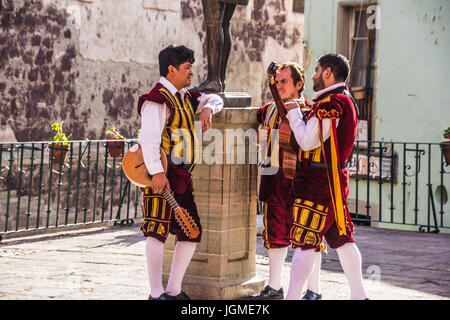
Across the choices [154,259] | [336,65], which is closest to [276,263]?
[154,259]

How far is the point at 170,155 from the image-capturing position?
17.7ft

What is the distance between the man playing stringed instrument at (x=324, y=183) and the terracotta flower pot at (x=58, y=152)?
15.5 ft

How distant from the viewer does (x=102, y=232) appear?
31.4 ft

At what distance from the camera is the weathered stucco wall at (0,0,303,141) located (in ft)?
36.8

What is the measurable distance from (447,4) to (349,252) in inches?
389

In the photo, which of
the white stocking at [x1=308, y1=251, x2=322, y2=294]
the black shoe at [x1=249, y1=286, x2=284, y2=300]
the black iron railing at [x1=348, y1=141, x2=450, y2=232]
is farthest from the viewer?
the black iron railing at [x1=348, y1=141, x2=450, y2=232]

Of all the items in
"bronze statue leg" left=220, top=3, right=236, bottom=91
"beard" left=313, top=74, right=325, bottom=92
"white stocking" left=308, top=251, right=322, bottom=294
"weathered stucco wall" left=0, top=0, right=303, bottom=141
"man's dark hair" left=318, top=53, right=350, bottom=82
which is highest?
"weathered stucco wall" left=0, top=0, right=303, bottom=141

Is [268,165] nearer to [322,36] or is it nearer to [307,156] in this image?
[307,156]

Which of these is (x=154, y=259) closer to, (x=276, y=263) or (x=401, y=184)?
(x=276, y=263)

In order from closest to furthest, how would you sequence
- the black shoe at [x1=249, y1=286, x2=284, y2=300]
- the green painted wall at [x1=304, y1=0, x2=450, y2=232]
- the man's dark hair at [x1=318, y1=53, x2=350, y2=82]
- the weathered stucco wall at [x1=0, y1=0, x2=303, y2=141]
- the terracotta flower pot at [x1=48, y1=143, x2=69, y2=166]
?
the man's dark hair at [x1=318, y1=53, x2=350, y2=82] < the black shoe at [x1=249, y1=286, x2=284, y2=300] < the terracotta flower pot at [x1=48, y1=143, x2=69, y2=166] < the weathered stucco wall at [x1=0, y1=0, x2=303, y2=141] < the green painted wall at [x1=304, y1=0, x2=450, y2=232]

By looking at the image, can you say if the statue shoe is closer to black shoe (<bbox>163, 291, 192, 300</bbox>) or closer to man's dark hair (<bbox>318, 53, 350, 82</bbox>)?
man's dark hair (<bbox>318, 53, 350, 82</bbox>)

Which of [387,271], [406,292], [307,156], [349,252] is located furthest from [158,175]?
[387,271]

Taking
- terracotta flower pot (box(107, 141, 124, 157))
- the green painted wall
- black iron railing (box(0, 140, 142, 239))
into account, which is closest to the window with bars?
the green painted wall

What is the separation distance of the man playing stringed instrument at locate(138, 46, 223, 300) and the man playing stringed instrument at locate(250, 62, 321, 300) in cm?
44
